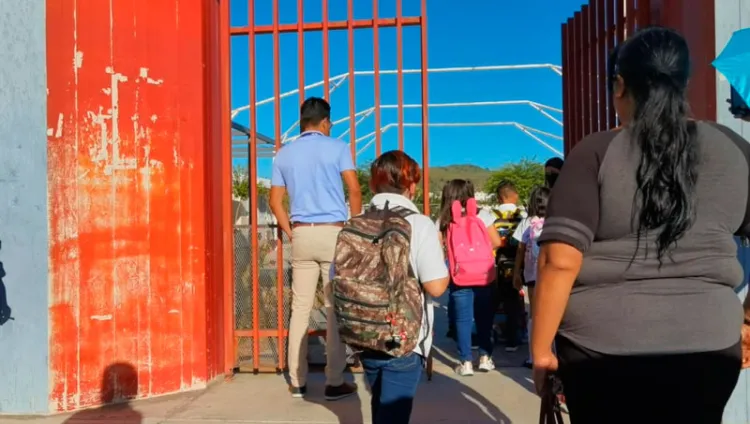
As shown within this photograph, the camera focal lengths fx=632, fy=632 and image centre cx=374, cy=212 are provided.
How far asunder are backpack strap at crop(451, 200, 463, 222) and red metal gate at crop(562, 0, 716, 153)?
4.41 feet

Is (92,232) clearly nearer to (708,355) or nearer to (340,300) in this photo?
(340,300)

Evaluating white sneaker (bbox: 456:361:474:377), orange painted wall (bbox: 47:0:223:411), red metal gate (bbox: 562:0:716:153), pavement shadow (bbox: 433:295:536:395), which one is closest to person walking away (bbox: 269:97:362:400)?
orange painted wall (bbox: 47:0:223:411)

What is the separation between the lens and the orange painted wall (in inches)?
159

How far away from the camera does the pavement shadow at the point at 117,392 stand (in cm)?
401

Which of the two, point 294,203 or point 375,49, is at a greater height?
point 375,49

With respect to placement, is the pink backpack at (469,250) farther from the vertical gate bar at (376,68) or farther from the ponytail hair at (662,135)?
the ponytail hair at (662,135)

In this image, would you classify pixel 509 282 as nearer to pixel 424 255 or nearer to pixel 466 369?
pixel 466 369

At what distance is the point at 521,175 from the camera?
1066 inches

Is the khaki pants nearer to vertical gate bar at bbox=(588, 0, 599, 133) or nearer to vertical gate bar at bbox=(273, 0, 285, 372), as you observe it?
vertical gate bar at bbox=(273, 0, 285, 372)

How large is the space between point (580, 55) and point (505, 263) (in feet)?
7.65

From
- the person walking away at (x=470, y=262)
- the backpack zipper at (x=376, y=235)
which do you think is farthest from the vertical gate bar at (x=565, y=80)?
the backpack zipper at (x=376, y=235)

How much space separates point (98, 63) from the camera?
4.07 metres

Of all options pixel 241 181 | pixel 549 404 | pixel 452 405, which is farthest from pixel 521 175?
pixel 549 404

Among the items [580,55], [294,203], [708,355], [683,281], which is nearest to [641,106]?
[683,281]
